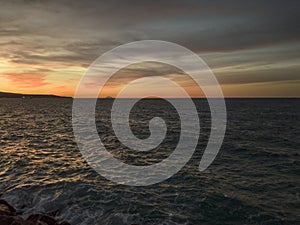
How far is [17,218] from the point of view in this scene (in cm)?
1269

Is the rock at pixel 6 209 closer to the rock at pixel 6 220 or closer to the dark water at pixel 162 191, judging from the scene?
the dark water at pixel 162 191

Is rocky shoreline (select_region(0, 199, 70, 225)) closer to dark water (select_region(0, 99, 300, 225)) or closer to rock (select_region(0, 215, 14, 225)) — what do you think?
rock (select_region(0, 215, 14, 225))

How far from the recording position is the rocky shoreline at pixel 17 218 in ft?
38.6

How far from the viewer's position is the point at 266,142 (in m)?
36.7

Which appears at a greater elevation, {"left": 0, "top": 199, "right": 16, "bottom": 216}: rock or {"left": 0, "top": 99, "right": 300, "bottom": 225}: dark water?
{"left": 0, "top": 199, "right": 16, "bottom": 216}: rock

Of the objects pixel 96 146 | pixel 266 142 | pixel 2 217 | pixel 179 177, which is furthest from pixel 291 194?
pixel 96 146

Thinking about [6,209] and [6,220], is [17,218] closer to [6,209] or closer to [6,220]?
[6,220]

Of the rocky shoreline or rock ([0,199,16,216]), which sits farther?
rock ([0,199,16,216])

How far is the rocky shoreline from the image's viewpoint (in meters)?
11.8

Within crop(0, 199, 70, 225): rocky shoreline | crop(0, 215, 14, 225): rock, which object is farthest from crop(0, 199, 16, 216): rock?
crop(0, 215, 14, 225): rock

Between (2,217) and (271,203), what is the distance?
52.5 feet

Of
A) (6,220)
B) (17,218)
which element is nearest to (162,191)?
(17,218)

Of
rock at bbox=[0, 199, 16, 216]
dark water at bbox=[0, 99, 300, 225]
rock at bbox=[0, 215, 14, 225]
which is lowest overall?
dark water at bbox=[0, 99, 300, 225]

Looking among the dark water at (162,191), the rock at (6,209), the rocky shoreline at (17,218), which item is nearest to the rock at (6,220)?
the rocky shoreline at (17,218)
